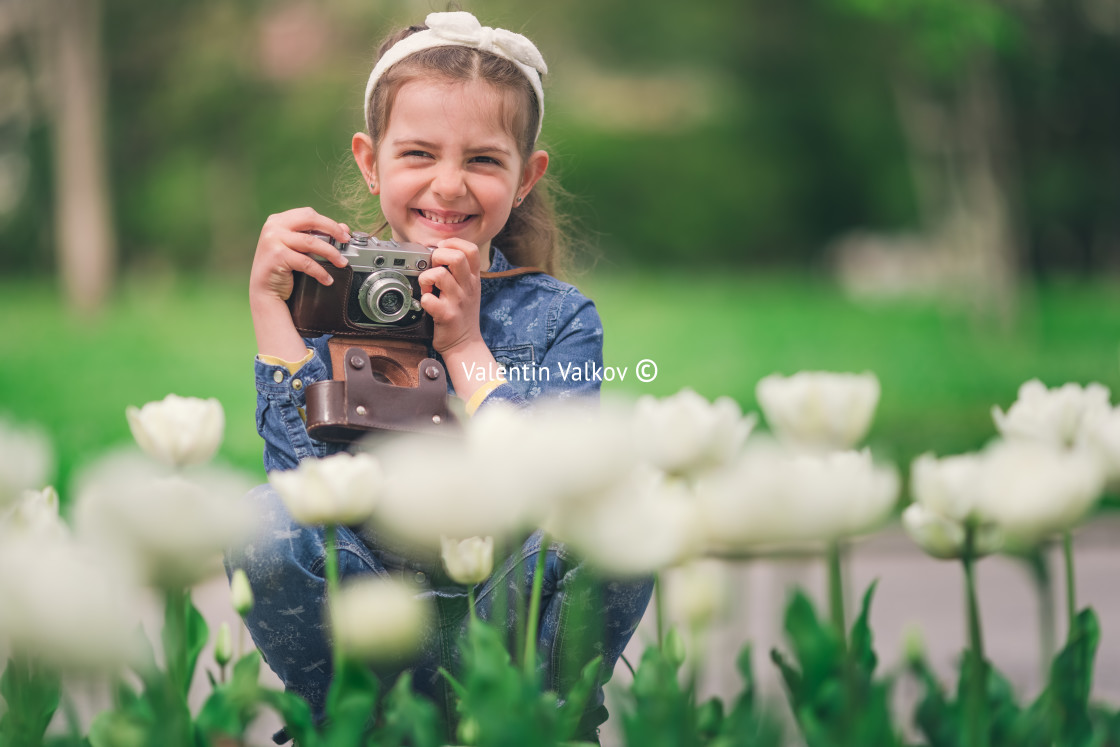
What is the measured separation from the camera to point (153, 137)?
1627 cm

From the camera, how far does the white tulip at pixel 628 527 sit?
2.88ft

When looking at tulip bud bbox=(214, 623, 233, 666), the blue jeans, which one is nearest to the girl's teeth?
the blue jeans

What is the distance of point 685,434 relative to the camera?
0.98m

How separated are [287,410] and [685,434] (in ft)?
2.85

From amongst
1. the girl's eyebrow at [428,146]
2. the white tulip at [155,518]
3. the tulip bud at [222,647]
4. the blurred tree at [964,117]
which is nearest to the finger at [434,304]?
the girl's eyebrow at [428,146]

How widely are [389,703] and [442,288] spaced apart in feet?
2.34

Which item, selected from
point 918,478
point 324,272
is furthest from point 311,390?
point 918,478

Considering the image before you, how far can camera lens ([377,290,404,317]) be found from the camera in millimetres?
1711

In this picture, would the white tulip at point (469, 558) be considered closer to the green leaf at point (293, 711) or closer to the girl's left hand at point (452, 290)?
the green leaf at point (293, 711)

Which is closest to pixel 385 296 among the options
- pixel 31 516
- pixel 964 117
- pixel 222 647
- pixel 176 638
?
pixel 222 647

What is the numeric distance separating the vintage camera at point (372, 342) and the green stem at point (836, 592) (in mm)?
732

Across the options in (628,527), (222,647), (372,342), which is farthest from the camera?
(372,342)

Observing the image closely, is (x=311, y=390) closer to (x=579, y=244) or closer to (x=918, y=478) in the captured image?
(x=918, y=478)

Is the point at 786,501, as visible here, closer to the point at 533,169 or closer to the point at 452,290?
the point at 452,290
